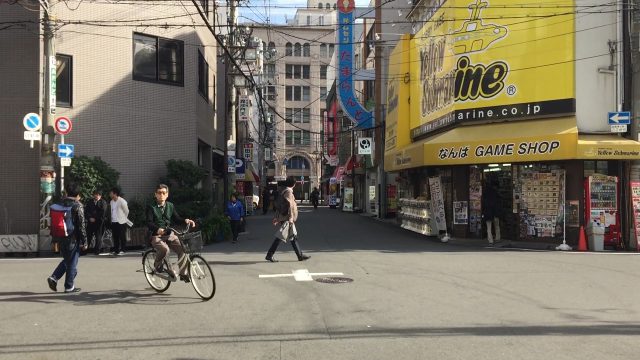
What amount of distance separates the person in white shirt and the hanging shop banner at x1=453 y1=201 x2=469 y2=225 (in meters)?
9.97

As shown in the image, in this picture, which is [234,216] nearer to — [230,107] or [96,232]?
[96,232]

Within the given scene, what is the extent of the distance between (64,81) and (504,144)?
42.4 ft

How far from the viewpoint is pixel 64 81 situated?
52.9ft

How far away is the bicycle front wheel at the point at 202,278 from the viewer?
802cm

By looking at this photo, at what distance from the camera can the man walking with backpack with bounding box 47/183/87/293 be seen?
335 inches

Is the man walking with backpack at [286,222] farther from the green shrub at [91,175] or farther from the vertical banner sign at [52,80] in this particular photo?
the vertical banner sign at [52,80]

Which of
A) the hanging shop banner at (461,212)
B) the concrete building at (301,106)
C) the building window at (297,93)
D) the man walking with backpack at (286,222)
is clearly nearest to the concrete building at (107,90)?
the man walking with backpack at (286,222)

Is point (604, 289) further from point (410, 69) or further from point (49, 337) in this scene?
point (410, 69)

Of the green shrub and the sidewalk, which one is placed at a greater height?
the green shrub

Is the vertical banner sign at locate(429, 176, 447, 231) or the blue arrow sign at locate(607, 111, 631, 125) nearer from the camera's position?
the blue arrow sign at locate(607, 111, 631, 125)

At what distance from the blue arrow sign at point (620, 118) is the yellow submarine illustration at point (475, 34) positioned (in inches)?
154

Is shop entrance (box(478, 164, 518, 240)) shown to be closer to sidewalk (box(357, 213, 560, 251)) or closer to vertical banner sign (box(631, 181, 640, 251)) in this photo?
sidewalk (box(357, 213, 560, 251))

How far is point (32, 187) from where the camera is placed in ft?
49.2

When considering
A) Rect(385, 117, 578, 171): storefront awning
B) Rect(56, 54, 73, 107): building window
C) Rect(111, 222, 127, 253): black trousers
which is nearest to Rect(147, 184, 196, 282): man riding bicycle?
Rect(111, 222, 127, 253): black trousers
